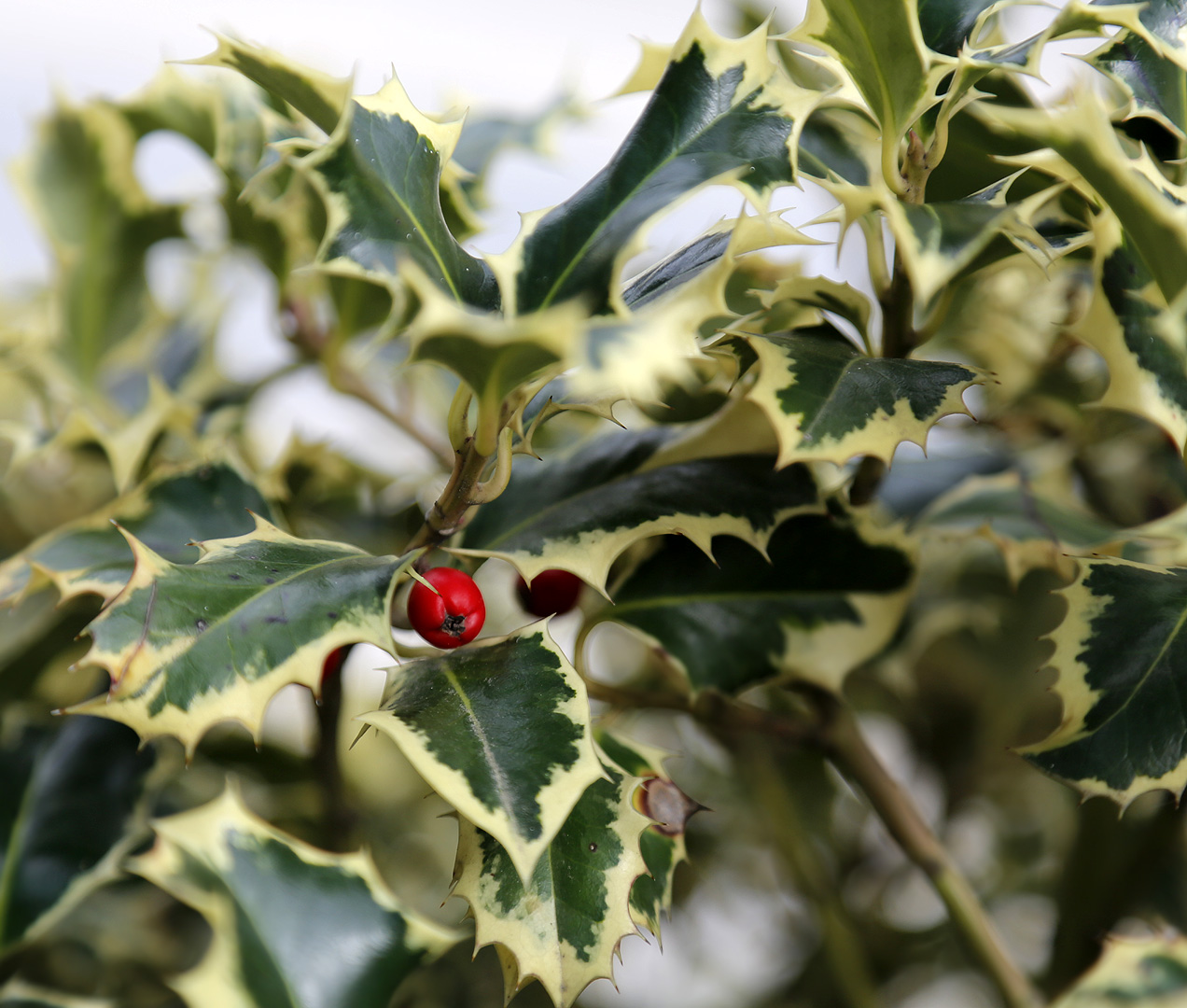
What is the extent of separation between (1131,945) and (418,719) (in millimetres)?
470

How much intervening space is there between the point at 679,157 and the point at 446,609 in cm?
24

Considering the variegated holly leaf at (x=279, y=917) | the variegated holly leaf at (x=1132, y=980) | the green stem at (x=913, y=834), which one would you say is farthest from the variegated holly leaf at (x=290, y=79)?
→ the variegated holly leaf at (x=1132, y=980)

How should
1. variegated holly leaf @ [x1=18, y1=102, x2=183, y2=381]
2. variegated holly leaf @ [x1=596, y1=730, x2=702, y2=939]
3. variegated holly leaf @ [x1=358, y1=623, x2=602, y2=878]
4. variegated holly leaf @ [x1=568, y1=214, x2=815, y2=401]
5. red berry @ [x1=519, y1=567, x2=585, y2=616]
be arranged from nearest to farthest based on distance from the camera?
variegated holly leaf @ [x1=568, y1=214, x2=815, y2=401] → variegated holly leaf @ [x1=358, y1=623, x2=602, y2=878] → variegated holly leaf @ [x1=596, y1=730, x2=702, y2=939] → red berry @ [x1=519, y1=567, x2=585, y2=616] → variegated holly leaf @ [x1=18, y1=102, x2=183, y2=381]

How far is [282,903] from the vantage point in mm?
465

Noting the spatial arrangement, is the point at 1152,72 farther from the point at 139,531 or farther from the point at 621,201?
the point at 139,531

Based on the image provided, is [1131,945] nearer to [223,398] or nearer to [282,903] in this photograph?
[282,903]

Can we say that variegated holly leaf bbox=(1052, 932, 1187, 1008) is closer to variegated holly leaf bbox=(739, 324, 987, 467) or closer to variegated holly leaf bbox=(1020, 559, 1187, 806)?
variegated holly leaf bbox=(1020, 559, 1187, 806)

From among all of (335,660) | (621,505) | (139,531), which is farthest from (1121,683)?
(139,531)

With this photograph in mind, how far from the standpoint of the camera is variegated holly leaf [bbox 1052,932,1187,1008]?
1.88ft

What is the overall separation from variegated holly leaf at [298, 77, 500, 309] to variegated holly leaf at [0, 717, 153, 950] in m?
0.37

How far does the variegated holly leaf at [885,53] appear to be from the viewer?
43 cm

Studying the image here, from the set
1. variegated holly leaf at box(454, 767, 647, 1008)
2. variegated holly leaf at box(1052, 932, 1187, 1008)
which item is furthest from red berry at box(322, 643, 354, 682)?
variegated holly leaf at box(1052, 932, 1187, 1008)

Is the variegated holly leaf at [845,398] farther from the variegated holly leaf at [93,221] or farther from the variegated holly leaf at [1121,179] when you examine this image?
the variegated holly leaf at [93,221]

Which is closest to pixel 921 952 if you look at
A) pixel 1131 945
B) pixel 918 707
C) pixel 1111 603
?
pixel 918 707
